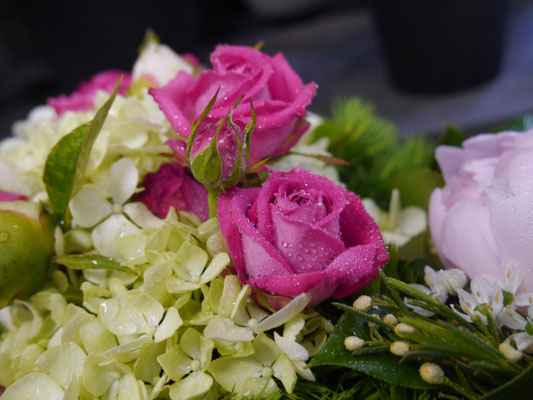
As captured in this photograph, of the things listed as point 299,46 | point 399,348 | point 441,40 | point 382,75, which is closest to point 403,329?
point 399,348

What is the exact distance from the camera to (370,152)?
1.90ft

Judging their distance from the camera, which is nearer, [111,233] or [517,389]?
[517,389]

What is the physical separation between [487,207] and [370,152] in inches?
8.9

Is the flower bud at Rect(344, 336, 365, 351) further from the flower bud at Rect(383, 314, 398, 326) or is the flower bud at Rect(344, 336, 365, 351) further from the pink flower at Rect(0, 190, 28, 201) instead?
the pink flower at Rect(0, 190, 28, 201)

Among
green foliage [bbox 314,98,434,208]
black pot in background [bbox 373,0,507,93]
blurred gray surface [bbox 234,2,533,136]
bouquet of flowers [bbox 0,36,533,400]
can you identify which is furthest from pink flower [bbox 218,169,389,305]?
black pot in background [bbox 373,0,507,93]

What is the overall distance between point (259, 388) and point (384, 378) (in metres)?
0.07

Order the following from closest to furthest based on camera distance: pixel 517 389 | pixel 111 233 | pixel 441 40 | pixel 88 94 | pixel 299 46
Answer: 1. pixel 517 389
2. pixel 111 233
3. pixel 88 94
4. pixel 441 40
5. pixel 299 46

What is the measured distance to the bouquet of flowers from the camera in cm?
30

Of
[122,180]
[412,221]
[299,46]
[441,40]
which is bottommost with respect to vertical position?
[299,46]

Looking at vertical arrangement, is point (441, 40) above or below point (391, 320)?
below

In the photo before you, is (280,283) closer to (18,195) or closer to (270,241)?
(270,241)

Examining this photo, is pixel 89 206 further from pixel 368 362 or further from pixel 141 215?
pixel 368 362

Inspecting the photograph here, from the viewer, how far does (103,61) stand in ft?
5.47

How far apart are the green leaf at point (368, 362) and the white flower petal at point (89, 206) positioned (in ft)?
0.60
